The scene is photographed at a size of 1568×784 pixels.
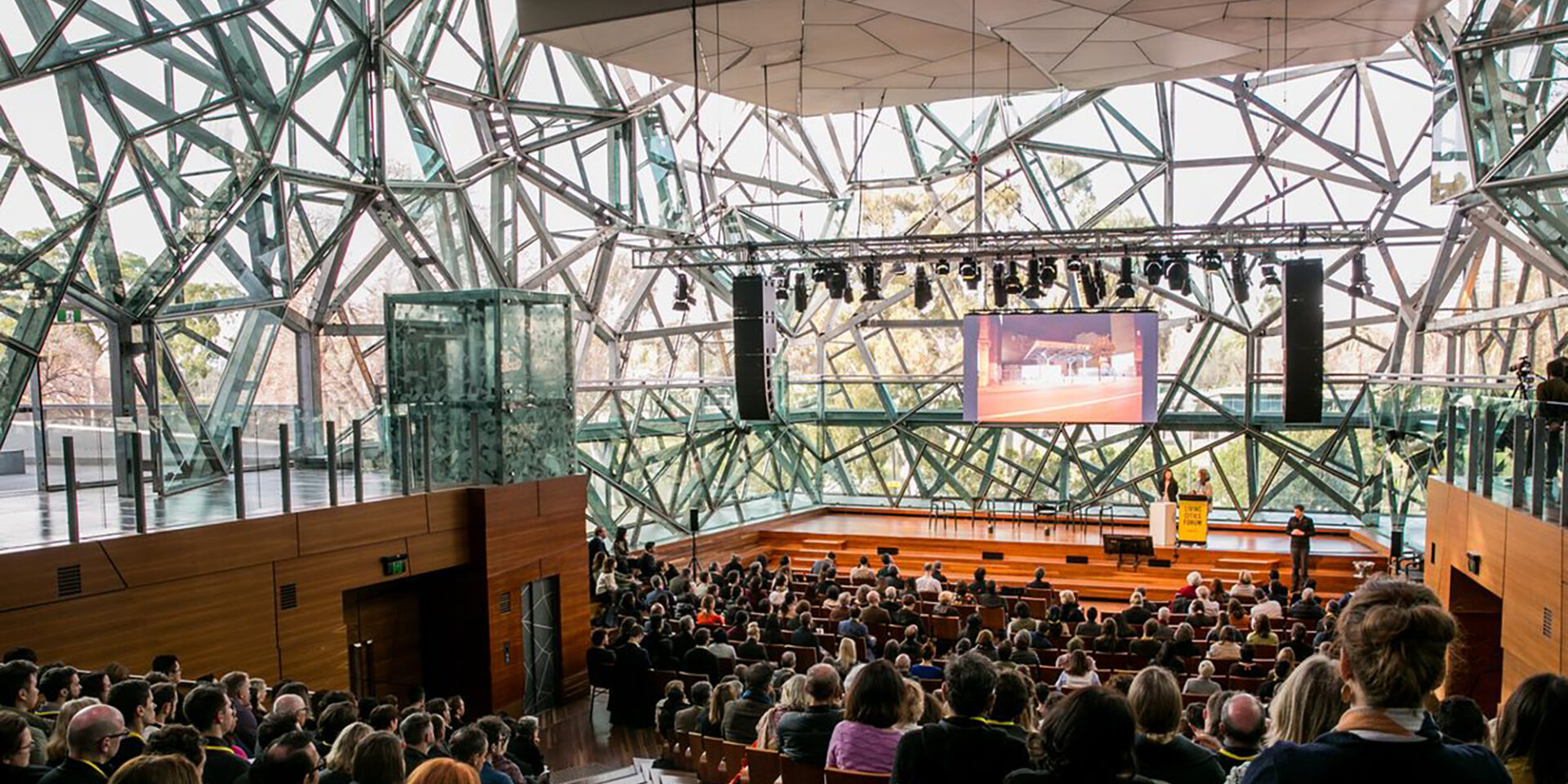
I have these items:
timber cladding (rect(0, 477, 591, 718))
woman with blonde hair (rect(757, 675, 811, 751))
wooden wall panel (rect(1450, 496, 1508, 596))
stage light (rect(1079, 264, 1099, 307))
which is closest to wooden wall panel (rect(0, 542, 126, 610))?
timber cladding (rect(0, 477, 591, 718))

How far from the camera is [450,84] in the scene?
53.5ft

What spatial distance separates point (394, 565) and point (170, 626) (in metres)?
2.37

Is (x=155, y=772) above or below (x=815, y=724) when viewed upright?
above

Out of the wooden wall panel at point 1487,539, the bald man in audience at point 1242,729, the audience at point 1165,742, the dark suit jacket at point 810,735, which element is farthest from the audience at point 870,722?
the wooden wall panel at point 1487,539

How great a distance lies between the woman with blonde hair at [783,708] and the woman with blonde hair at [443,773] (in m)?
3.01

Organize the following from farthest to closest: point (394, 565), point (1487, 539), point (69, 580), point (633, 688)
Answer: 1. point (633, 688)
2. point (394, 565)
3. point (1487, 539)
4. point (69, 580)

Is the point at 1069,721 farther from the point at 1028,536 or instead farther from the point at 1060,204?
the point at 1060,204

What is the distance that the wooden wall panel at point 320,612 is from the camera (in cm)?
983

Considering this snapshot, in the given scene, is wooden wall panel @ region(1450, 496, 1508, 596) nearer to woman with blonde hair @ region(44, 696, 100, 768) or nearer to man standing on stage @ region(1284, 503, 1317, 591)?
man standing on stage @ region(1284, 503, 1317, 591)

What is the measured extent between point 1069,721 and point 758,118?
2166 cm

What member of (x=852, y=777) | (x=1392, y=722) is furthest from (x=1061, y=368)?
(x=1392, y=722)

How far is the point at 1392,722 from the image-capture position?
215 cm

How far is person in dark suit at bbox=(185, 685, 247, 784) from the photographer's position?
4574mm

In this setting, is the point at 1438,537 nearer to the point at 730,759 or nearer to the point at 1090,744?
the point at 730,759
